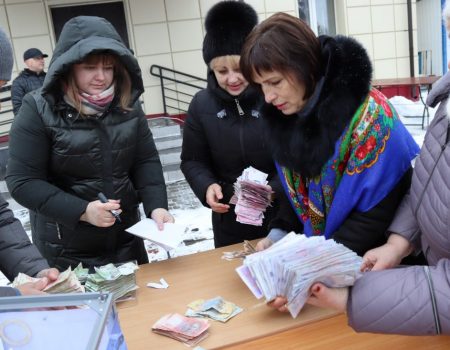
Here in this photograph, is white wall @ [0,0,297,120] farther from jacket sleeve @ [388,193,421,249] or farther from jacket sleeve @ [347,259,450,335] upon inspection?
jacket sleeve @ [347,259,450,335]

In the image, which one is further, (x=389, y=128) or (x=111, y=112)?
(x=111, y=112)

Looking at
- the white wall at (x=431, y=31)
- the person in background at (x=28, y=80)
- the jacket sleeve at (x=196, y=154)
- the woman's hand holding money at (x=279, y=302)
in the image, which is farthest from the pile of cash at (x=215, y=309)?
the white wall at (x=431, y=31)

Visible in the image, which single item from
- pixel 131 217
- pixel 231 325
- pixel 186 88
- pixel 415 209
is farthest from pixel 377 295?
pixel 186 88

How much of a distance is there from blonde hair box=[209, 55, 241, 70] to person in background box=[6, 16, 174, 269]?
0.38m

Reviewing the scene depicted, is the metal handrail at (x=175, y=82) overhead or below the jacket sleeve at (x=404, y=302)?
overhead

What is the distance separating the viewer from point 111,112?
2.05 metres

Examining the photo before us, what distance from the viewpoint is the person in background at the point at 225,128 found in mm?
2172

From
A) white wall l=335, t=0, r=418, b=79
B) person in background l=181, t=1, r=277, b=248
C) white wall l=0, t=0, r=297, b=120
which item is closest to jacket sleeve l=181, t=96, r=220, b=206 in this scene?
person in background l=181, t=1, r=277, b=248

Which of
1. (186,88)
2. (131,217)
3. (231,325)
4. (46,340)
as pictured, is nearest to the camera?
(46,340)

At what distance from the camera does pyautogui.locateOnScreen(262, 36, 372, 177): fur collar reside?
1.48 meters

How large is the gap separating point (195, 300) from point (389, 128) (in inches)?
36.6

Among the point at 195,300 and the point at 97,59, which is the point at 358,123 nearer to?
the point at 195,300

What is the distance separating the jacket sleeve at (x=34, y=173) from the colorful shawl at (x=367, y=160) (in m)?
1.05

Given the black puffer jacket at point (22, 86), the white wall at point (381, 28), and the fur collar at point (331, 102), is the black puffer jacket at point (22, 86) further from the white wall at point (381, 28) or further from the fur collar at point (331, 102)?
the white wall at point (381, 28)
